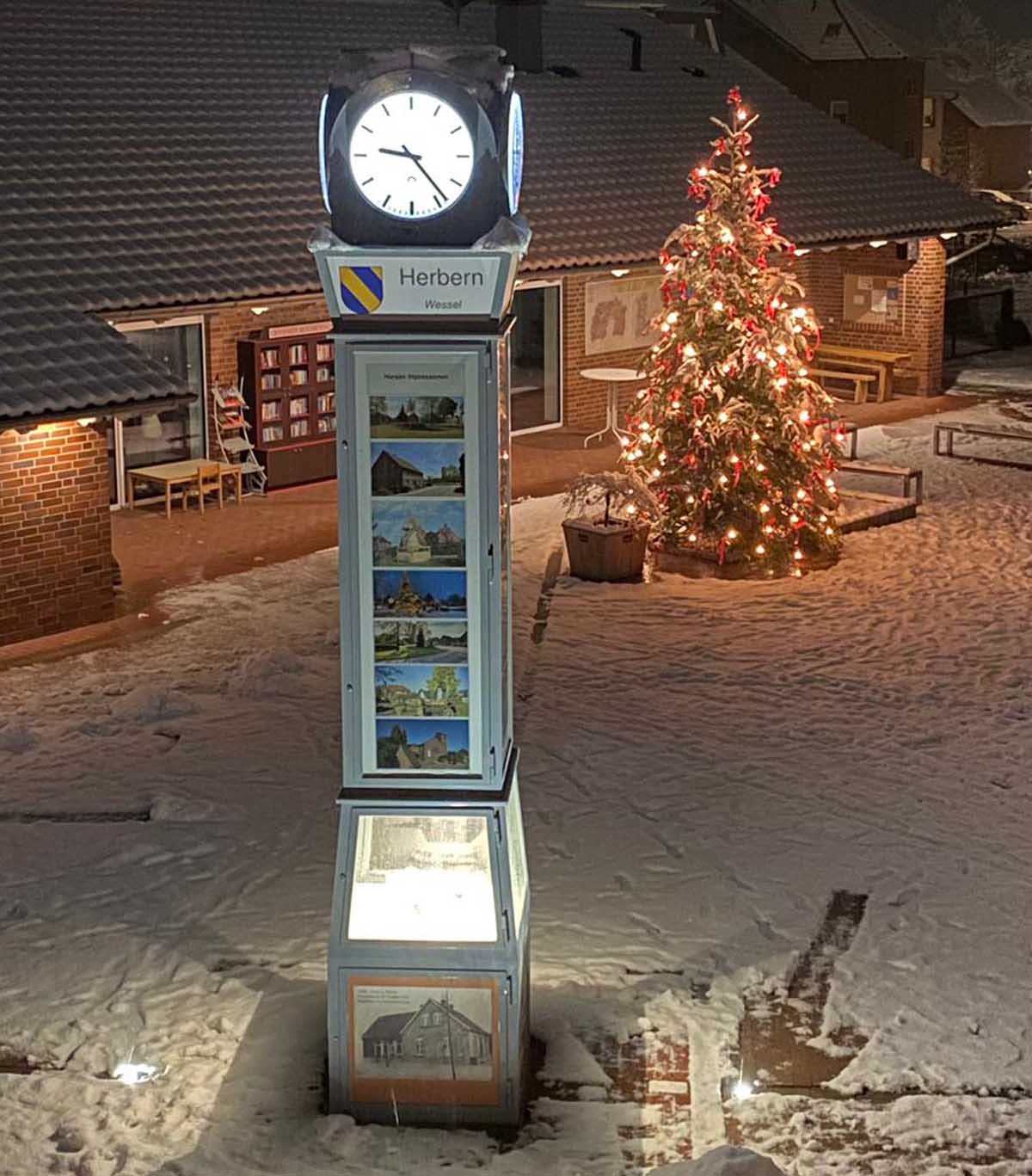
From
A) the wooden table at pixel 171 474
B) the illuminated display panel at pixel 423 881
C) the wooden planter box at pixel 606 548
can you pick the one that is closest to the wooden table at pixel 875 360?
the wooden table at pixel 171 474

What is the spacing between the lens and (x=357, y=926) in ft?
24.4

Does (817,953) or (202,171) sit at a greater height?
(202,171)

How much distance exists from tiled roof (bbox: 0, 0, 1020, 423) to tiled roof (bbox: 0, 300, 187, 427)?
0.17 m

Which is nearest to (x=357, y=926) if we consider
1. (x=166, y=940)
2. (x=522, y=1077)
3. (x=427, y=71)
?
(x=522, y=1077)

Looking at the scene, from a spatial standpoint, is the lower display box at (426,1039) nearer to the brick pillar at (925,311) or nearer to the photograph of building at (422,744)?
the photograph of building at (422,744)

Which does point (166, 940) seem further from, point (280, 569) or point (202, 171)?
point (202, 171)

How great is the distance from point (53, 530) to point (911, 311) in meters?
15.1

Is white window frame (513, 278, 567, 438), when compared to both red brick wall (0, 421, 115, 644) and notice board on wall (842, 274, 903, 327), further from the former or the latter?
red brick wall (0, 421, 115, 644)

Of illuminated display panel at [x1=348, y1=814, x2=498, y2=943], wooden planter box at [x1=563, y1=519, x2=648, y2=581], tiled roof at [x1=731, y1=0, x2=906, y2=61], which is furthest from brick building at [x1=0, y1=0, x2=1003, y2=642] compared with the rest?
tiled roof at [x1=731, y1=0, x2=906, y2=61]

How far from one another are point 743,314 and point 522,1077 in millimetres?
9675

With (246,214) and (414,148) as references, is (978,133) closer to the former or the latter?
(246,214)

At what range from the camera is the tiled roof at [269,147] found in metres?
18.2

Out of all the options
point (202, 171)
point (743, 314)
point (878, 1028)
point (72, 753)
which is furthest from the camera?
point (202, 171)

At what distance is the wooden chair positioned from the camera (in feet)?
61.4
